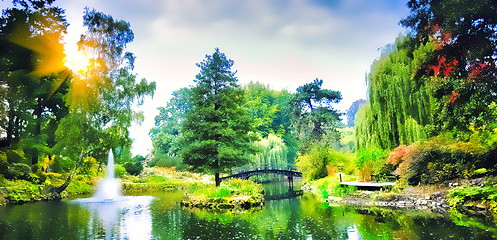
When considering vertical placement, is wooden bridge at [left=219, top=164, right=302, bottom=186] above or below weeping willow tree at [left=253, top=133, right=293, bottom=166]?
below

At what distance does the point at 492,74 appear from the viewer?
36.0 ft

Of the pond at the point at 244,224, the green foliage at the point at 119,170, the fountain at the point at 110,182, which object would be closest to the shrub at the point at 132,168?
the green foliage at the point at 119,170

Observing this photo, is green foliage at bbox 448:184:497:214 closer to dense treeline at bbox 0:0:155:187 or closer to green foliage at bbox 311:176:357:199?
green foliage at bbox 311:176:357:199

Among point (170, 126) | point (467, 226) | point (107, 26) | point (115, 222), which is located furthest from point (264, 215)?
point (170, 126)

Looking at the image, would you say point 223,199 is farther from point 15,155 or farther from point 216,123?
point 15,155

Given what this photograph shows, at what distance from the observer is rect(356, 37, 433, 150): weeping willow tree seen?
18047 mm

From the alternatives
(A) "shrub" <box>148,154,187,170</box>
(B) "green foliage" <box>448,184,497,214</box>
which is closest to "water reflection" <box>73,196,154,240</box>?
(B) "green foliage" <box>448,184,497,214</box>

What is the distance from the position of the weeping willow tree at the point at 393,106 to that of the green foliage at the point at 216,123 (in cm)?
782

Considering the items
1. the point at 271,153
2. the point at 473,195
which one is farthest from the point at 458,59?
the point at 271,153

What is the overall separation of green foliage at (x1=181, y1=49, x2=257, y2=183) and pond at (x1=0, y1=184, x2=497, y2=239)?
455 cm

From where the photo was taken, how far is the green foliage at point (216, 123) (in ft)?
66.9

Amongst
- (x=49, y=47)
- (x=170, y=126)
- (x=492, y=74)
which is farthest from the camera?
(x=170, y=126)

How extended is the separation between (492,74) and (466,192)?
5032mm

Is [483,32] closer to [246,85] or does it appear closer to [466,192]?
[466,192]
